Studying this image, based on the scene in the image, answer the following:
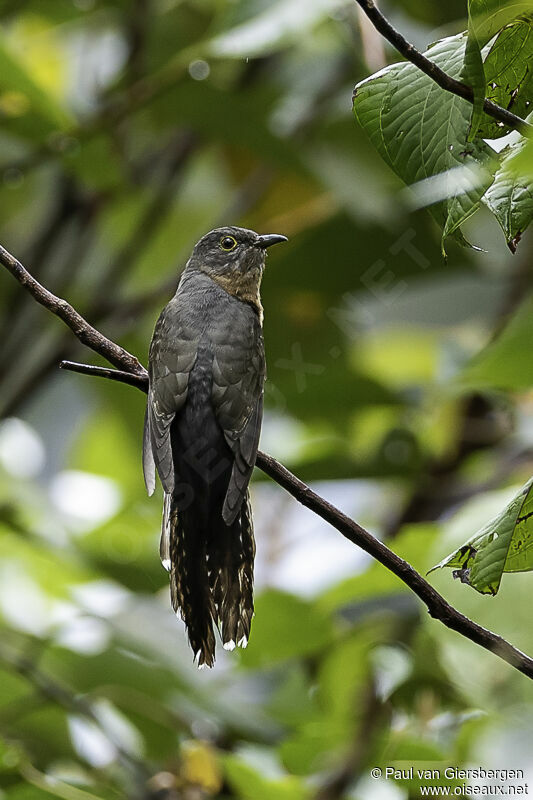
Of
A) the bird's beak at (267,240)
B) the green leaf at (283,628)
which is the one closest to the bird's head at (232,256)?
the bird's beak at (267,240)

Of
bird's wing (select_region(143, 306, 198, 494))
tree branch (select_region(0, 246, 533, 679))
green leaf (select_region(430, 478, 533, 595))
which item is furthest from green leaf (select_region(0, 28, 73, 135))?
green leaf (select_region(430, 478, 533, 595))

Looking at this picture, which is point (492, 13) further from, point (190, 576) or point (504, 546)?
point (190, 576)

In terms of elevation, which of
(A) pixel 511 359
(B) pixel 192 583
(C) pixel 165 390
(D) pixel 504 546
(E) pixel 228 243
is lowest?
(D) pixel 504 546

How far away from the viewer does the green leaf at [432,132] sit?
32.6 inches

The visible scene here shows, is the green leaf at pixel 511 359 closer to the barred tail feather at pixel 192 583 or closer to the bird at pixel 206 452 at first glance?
the bird at pixel 206 452

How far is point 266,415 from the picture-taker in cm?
295

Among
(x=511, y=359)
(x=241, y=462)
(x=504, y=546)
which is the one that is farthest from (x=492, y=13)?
(x=511, y=359)

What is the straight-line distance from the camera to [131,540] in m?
2.55

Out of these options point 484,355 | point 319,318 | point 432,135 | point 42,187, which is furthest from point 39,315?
point 432,135

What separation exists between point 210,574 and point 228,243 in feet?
2.18

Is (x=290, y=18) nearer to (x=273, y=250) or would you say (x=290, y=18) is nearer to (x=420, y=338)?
(x=273, y=250)

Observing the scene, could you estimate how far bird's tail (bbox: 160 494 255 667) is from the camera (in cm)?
125

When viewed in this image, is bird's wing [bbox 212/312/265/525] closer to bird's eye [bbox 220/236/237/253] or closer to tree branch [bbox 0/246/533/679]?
tree branch [bbox 0/246/533/679]

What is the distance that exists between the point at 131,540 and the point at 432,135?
1.84 meters
